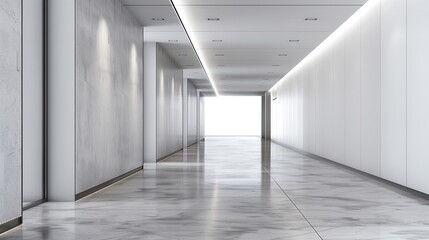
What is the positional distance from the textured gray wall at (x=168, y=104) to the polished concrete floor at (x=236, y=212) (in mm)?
10690

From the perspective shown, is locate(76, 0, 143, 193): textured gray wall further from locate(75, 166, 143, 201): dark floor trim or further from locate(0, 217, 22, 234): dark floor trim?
locate(0, 217, 22, 234): dark floor trim

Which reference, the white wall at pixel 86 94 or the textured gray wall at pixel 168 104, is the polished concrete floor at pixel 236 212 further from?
the textured gray wall at pixel 168 104

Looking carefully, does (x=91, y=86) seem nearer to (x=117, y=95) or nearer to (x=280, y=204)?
(x=117, y=95)

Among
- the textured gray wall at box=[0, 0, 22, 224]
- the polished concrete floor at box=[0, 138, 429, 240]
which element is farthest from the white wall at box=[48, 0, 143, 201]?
the textured gray wall at box=[0, 0, 22, 224]

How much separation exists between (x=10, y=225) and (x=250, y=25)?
51.9 ft

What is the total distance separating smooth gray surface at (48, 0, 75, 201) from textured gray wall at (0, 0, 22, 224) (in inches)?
122

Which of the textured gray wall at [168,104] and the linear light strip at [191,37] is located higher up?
the linear light strip at [191,37]

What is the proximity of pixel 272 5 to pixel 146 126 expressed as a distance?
→ 10.4 m

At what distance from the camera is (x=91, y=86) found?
1466cm

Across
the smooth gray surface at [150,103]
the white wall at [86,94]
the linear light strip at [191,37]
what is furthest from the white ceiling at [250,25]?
the white wall at [86,94]

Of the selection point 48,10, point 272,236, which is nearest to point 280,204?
point 272,236

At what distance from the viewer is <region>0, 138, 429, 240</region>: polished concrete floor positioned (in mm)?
9211

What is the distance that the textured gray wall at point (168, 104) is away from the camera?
2877 cm

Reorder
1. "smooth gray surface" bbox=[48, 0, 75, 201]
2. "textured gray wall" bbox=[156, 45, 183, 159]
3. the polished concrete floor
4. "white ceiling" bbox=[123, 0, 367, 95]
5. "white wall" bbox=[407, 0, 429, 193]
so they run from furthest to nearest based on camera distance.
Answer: "textured gray wall" bbox=[156, 45, 183, 159] → "white ceiling" bbox=[123, 0, 367, 95] → "white wall" bbox=[407, 0, 429, 193] → "smooth gray surface" bbox=[48, 0, 75, 201] → the polished concrete floor
